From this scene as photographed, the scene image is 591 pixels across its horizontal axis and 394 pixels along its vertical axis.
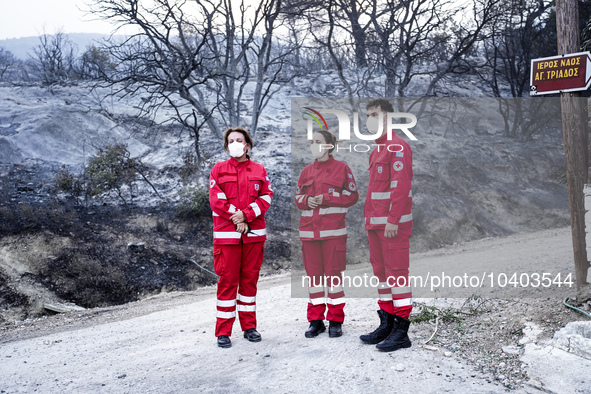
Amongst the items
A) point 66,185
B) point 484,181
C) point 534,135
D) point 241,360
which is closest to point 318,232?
point 241,360

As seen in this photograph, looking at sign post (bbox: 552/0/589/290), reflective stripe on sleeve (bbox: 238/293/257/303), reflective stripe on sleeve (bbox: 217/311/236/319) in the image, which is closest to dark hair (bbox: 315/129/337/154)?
reflective stripe on sleeve (bbox: 238/293/257/303)

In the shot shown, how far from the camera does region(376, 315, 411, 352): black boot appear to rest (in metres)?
4.07

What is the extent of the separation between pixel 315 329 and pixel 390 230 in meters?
1.33

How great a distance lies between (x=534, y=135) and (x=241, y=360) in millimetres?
19102

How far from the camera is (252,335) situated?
4605 mm

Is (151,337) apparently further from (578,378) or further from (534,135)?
(534,135)

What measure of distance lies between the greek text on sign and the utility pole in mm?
156

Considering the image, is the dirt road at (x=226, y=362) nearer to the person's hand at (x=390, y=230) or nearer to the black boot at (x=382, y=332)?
the black boot at (x=382, y=332)

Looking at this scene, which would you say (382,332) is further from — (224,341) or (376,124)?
(376,124)

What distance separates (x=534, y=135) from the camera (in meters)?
19.5

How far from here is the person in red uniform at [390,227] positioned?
407cm

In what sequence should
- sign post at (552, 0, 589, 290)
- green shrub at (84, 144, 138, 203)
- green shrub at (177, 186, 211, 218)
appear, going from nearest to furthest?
sign post at (552, 0, 589, 290)
green shrub at (84, 144, 138, 203)
green shrub at (177, 186, 211, 218)

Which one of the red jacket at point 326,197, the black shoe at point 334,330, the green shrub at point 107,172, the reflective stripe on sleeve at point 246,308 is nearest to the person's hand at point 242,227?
the red jacket at point 326,197

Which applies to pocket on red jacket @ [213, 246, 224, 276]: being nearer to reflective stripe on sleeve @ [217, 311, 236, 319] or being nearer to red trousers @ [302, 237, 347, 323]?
reflective stripe on sleeve @ [217, 311, 236, 319]
